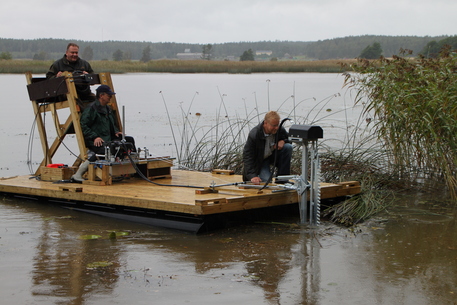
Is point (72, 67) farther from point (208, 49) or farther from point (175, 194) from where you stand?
point (208, 49)

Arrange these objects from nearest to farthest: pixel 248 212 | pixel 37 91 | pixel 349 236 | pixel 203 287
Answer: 1. pixel 203 287
2. pixel 349 236
3. pixel 248 212
4. pixel 37 91

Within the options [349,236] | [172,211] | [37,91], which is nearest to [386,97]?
[349,236]

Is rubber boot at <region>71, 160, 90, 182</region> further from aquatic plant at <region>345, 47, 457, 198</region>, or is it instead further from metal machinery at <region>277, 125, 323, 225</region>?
aquatic plant at <region>345, 47, 457, 198</region>

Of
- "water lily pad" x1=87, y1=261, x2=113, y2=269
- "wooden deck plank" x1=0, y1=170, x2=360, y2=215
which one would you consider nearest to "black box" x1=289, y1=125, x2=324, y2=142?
"wooden deck plank" x1=0, y1=170, x2=360, y2=215

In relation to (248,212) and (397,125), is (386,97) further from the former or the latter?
(248,212)

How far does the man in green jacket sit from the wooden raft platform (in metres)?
0.34

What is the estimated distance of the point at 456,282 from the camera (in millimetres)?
4727

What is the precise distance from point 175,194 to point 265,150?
111 cm

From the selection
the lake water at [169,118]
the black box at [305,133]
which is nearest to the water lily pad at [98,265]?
the black box at [305,133]

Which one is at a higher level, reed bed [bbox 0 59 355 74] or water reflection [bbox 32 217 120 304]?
reed bed [bbox 0 59 355 74]

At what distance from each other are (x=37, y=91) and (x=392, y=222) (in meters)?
4.76

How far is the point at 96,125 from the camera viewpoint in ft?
25.1

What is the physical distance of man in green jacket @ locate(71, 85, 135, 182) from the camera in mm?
7508

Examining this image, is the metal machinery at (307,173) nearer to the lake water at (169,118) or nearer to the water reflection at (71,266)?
the water reflection at (71,266)
